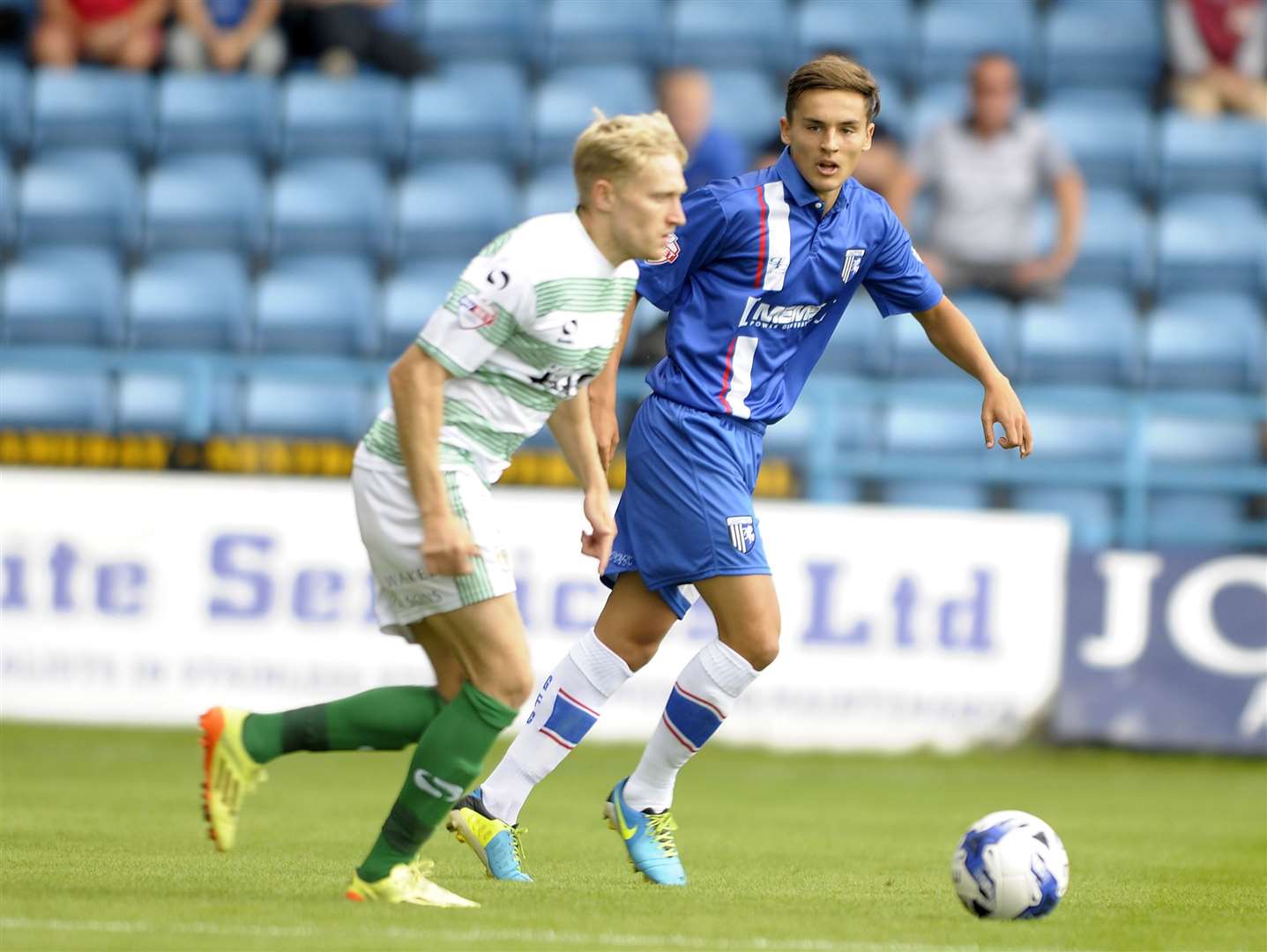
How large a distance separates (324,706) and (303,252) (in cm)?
895

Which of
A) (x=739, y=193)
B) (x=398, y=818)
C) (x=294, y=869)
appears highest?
(x=739, y=193)

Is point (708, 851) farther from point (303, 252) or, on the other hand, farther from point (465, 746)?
point (303, 252)

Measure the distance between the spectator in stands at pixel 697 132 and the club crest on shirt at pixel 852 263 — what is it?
539cm

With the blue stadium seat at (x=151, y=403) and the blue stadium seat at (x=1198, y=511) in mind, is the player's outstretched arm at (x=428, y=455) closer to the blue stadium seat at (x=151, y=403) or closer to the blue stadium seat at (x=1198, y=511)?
the blue stadium seat at (x=151, y=403)

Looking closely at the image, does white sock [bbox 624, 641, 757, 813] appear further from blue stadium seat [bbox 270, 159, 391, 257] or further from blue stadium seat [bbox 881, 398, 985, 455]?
blue stadium seat [bbox 270, 159, 391, 257]

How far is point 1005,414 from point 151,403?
746 cm

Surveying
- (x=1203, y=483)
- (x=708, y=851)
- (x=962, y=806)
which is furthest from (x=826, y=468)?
(x=708, y=851)

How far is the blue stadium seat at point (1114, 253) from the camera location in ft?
43.6

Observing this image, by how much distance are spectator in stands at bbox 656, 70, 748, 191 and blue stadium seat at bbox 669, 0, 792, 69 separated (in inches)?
99.2

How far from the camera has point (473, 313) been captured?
4.61 meters

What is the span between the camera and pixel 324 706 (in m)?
4.87

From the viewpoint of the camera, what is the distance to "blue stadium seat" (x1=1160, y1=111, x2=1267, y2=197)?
13680mm

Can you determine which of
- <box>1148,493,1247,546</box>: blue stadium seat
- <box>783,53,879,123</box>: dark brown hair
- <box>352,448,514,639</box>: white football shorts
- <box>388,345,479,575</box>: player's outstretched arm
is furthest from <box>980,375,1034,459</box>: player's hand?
<box>1148,493,1247,546</box>: blue stadium seat

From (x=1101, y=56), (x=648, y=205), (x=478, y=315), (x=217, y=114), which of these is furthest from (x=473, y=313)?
(x=1101, y=56)
